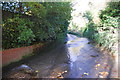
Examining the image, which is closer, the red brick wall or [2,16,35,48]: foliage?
the red brick wall

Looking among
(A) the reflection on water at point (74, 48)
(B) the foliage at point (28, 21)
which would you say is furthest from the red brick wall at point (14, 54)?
(A) the reflection on water at point (74, 48)

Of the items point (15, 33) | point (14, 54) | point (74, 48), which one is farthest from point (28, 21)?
point (74, 48)

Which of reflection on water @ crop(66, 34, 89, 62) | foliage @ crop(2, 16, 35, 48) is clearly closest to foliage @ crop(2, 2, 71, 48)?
foliage @ crop(2, 16, 35, 48)

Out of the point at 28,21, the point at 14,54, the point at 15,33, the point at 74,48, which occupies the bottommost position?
the point at 74,48

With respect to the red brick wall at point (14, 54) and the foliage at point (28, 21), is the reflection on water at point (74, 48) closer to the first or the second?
the foliage at point (28, 21)

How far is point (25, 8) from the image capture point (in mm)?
5375

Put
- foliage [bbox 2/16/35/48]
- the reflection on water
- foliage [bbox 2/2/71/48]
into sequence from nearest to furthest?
foliage [bbox 2/16/35/48] → foliage [bbox 2/2/71/48] → the reflection on water

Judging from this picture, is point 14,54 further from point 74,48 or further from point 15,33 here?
point 74,48

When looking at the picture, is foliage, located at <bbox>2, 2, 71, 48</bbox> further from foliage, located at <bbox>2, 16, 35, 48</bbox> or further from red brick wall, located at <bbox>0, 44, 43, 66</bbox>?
red brick wall, located at <bbox>0, 44, 43, 66</bbox>

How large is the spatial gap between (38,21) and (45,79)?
13.4 ft

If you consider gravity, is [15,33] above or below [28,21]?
below

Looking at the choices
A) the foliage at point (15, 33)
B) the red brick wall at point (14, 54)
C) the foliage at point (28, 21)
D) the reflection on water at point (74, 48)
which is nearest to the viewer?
the red brick wall at point (14, 54)

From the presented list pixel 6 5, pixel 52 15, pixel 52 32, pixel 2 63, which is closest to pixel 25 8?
pixel 6 5

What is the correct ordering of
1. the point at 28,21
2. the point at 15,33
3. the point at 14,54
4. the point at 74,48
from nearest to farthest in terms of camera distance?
the point at 14,54, the point at 15,33, the point at 28,21, the point at 74,48
